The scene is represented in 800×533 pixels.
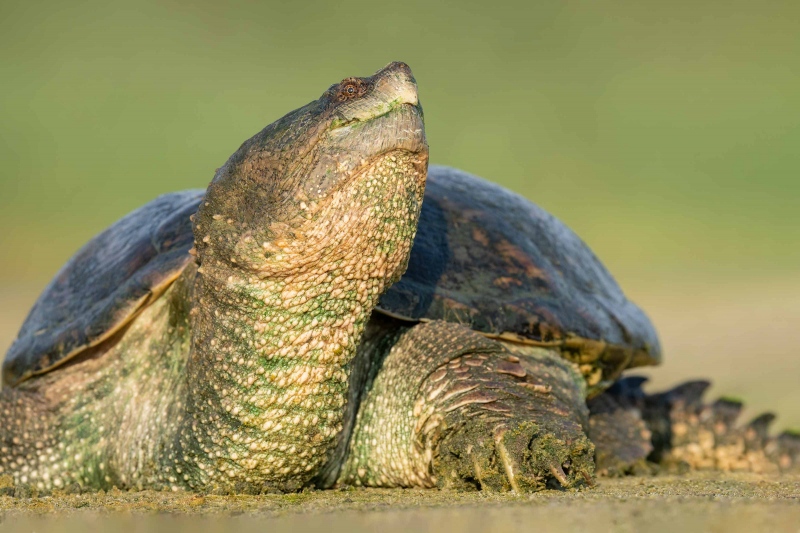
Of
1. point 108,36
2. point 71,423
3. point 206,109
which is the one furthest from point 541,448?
point 108,36

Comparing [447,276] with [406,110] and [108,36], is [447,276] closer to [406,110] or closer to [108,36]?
[406,110]

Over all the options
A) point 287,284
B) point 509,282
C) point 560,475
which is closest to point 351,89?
point 287,284

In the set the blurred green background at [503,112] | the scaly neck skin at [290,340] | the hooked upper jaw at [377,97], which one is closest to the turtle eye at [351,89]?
the hooked upper jaw at [377,97]

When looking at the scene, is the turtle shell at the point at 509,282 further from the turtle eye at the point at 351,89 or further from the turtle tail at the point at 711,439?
the turtle eye at the point at 351,89

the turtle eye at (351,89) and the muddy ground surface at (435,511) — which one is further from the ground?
the turtle eye at (351,89)

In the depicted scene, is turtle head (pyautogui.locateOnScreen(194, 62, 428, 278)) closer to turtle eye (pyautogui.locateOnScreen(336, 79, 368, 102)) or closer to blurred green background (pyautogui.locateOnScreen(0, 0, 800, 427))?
turtle eye (pyautogui.locateOnScreen(336, 79, 368, 102))

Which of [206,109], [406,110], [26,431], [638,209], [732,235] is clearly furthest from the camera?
[206,109]

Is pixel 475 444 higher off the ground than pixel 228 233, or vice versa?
pixel 228 233
